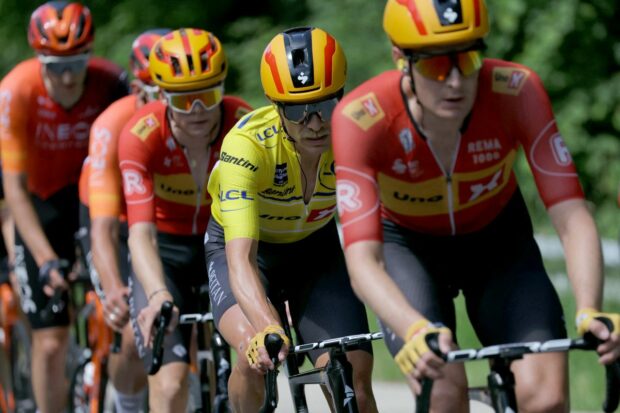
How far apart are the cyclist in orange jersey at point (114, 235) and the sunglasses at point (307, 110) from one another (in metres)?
Answer: 1.93

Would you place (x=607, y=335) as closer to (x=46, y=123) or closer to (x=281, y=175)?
(x=281, y=175)

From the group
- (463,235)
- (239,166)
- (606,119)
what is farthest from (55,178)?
(606,119)

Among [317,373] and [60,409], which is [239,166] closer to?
[317,373]

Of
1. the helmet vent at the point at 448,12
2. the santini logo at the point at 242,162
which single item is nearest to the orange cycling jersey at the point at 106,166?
the santini logo at the point at 242,162

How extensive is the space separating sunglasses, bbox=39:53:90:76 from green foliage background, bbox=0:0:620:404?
5.55 meters

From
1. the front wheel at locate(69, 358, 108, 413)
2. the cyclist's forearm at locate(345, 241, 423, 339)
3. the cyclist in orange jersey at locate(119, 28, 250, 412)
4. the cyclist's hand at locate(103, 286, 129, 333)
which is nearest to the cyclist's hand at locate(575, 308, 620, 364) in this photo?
the cyclist's forearm at locate(345, 241, 423, 339)

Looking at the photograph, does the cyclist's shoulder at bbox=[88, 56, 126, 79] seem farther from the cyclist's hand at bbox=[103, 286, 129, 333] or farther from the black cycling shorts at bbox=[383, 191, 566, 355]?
the black cycling shorts at bbox=[383, 191, 566, 355]

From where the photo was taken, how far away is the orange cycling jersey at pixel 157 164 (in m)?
7.15

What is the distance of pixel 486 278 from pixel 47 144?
4557 mm

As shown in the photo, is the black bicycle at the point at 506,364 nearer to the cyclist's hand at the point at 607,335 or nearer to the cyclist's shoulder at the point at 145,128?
the cyclist's hand at the point at 607,335

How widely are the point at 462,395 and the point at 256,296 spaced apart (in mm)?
1016

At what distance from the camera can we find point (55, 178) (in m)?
9.62

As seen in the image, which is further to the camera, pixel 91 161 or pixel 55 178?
pixel 55 178

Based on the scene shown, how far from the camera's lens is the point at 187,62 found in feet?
24.0
